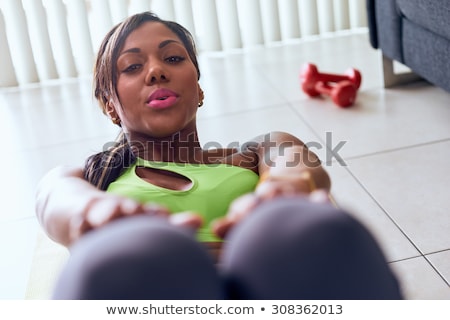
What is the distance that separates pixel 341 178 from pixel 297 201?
94cm

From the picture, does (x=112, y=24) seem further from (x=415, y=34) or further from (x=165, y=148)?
(x=165, y=148)

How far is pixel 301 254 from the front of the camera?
60 cm

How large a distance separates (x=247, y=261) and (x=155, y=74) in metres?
0.43

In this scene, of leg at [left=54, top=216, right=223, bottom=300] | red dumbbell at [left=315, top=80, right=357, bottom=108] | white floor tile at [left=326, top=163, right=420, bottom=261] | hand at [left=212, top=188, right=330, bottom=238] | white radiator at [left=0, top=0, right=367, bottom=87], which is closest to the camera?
leg at [left=54, top=216, right=223, bottom=300]

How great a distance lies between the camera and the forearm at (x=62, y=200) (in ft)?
2.81

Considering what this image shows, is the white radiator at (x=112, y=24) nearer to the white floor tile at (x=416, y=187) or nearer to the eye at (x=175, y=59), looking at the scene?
the white floor tile at (x=416, y=187)

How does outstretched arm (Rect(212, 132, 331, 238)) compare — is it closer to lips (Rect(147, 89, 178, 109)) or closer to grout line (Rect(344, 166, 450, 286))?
lips (Rect(147, 89, 178, 109))

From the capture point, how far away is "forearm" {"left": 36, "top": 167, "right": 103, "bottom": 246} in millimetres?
857

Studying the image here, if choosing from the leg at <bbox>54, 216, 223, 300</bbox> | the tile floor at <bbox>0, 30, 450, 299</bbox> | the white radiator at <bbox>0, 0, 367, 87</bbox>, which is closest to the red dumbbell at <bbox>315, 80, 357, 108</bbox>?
the tile floor at <bbox>0, 30, 450, 299</bbox>

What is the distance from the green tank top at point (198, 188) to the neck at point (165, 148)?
12 millimetres

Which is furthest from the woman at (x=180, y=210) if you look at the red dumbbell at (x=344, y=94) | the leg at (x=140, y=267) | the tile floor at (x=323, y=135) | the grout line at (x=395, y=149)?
the red dumbbell at (x=344, y=94)

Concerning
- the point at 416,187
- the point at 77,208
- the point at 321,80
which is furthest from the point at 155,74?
the point at 321,80

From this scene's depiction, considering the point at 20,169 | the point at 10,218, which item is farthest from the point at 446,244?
the point at 20,169
